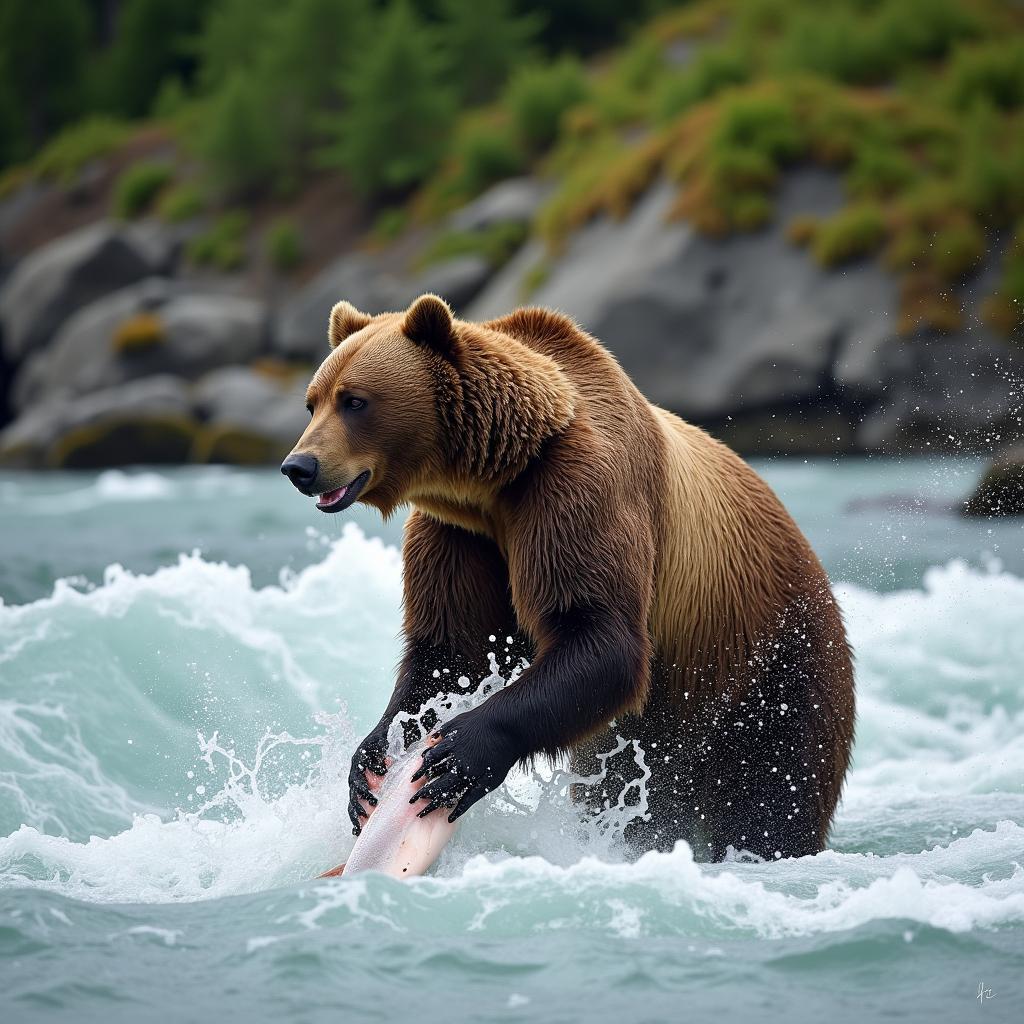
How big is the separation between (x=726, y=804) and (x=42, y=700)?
3218 millimetres

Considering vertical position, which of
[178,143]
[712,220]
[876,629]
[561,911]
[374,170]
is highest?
[178,143]

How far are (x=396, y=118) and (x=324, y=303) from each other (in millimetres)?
7412

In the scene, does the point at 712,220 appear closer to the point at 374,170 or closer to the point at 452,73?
the point at 374,170

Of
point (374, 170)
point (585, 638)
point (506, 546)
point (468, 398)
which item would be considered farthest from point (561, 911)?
point (374, 170)

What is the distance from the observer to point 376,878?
4043 mm

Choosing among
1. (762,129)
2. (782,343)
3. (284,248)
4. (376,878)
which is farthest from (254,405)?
(376,878)

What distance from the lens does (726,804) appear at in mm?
4949

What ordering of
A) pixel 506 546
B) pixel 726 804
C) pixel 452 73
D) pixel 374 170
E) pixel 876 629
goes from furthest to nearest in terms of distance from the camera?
pixel 452 73 < pixel 374 170 < pixel 876 629 < pixel 726 804 < pixel 506 546

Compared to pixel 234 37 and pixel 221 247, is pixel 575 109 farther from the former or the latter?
pixel 234 37

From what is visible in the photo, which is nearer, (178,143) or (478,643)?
(478,643)

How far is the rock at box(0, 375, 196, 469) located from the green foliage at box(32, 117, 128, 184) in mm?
17426

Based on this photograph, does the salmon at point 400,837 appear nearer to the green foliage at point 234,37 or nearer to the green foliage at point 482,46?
the green foliage at point 482,46

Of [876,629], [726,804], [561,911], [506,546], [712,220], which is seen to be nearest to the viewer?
[561,911]

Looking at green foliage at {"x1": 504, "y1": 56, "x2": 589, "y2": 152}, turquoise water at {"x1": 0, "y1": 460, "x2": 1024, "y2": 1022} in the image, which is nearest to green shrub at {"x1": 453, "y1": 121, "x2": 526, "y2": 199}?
green foliage at {"x1": 504, "y1": 56, "x2": 589, "y2": 152}
